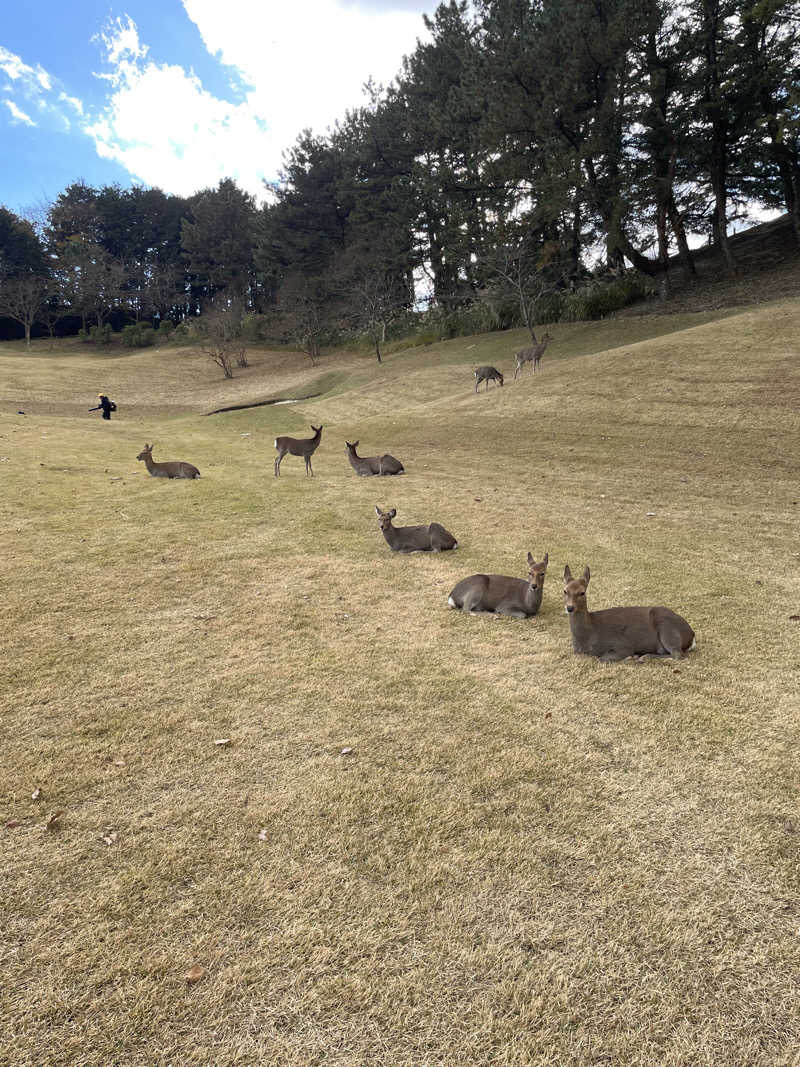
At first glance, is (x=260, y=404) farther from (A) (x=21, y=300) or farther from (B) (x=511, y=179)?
(A) (x=21, y=300)

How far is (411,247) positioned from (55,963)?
184 feet

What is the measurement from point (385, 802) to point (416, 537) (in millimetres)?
5299

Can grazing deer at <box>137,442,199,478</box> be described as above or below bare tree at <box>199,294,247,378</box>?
below

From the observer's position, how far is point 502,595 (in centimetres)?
654

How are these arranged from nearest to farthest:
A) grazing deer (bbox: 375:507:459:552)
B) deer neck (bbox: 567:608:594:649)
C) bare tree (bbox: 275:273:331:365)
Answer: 1. deer neck (bbox: 567:608:594:649)
2. grazing deer (bbox: 375:507:459:552)
3. bare tree (bbox: 275:273:331:365)

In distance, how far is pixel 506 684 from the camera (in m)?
5.14

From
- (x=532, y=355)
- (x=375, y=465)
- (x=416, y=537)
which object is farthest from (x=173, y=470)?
(x=532, y=355)

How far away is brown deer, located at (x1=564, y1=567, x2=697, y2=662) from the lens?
542 centimetres

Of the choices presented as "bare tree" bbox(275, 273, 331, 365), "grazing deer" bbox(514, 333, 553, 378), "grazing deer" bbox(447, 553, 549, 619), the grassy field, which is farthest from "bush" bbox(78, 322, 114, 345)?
"grazing deer" bbox(447, 553, 549, 619)

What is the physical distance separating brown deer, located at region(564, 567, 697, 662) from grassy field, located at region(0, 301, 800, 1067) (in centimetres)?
Result: 21

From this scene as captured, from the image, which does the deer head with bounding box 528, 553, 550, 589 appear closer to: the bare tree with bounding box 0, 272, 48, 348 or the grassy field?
the grassy field

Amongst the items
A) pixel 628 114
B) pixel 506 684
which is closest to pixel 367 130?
pixel 628 114

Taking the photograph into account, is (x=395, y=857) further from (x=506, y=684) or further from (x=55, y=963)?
(x=506, y=684)

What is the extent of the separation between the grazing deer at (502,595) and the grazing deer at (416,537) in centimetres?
202
